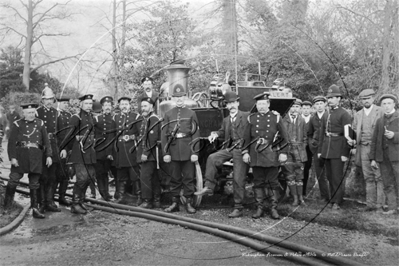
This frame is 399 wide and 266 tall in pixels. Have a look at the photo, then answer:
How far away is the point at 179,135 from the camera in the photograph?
6.43 meters

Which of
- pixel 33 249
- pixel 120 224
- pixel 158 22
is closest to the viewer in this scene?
pixel 33 249

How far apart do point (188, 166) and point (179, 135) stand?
0.53 m

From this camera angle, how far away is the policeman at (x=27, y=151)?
20.0 ft

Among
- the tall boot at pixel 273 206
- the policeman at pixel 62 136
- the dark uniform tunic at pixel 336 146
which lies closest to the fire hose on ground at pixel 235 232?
the policeman at pixel 62 136

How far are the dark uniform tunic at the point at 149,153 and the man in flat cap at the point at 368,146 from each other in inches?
129

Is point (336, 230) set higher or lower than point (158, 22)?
lower

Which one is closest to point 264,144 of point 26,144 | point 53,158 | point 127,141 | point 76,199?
point 127,141

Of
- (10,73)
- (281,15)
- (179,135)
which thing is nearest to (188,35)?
(179,135)

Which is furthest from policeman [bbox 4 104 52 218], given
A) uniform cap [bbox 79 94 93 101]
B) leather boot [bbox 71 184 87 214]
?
uniform cap [bbox 79 94 93 101]

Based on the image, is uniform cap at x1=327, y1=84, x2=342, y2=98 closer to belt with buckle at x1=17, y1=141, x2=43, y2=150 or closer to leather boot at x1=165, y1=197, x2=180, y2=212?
leather boot at x1=165, y1=197, x2=180, y2=212

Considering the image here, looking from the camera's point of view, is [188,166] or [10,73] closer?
[188,166]

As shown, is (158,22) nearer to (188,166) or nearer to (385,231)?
(188,166)

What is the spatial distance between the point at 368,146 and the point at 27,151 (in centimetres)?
527

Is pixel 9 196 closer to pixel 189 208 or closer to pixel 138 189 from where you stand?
pixel 138 189
